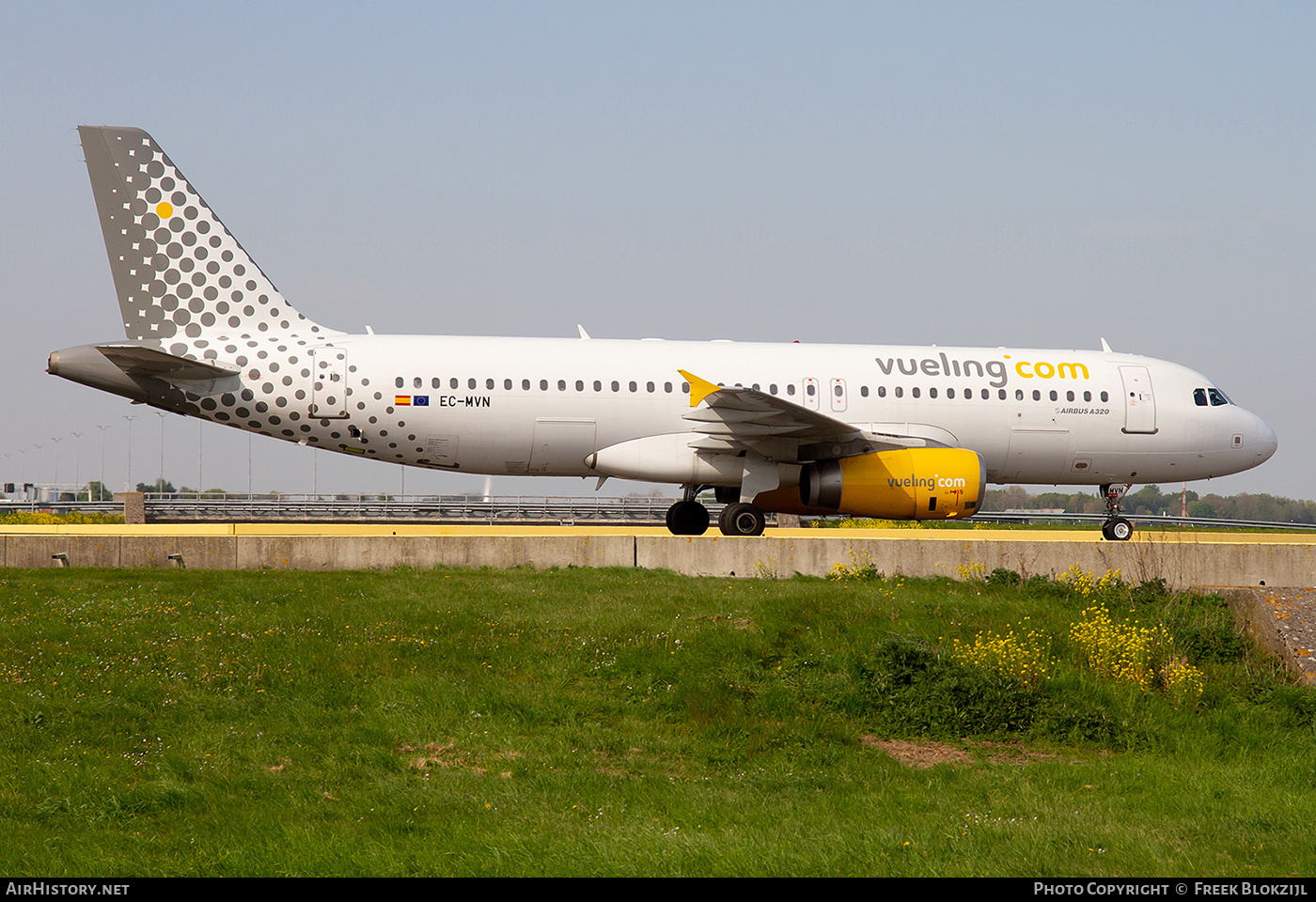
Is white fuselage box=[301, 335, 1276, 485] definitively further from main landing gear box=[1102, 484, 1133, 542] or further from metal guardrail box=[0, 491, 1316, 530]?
metal guardrail box=[0, 491, 1316, 530]

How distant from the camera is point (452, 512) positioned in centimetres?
4009

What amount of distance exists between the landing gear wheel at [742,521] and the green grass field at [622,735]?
205 inches

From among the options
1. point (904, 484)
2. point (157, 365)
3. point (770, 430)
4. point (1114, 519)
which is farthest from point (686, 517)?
point (157, 365)

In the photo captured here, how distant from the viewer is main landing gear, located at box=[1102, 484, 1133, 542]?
75.2 ft

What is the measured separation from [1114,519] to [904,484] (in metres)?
6.85

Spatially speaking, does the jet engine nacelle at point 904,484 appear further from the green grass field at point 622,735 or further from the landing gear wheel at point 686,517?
the green grass field at point 622,735

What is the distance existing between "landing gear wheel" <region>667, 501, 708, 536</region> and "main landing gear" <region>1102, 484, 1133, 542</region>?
27.8 ft

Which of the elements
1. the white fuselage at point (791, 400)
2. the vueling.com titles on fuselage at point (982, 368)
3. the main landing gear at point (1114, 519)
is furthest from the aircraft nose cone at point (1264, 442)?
the vueling.com titles on fuselage at point (982, 368)

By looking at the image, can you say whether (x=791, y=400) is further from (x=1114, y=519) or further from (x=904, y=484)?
(x=1114, y=519)

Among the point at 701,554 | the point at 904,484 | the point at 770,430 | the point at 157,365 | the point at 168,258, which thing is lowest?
the point at 701,554

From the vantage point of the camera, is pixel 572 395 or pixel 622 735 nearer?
pixel 622 735

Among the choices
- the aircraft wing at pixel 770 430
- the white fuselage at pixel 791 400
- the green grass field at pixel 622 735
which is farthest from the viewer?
the white fuselage at pixel 791 400

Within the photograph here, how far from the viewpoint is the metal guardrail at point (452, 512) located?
36094mm

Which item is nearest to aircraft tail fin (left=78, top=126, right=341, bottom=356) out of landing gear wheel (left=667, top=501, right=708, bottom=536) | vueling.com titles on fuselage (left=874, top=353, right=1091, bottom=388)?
landing gear wheel (left=667, top=501, right=708, bottom=536)
